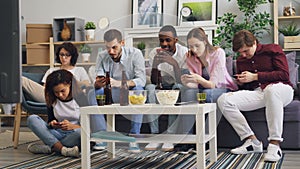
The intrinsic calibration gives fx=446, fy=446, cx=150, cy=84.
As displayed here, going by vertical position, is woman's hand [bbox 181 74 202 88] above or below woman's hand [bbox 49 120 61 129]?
above

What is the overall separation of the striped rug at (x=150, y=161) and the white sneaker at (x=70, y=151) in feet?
0.11

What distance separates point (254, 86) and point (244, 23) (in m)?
1.72

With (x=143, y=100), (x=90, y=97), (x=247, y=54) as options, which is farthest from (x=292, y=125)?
(x=90, y=97)

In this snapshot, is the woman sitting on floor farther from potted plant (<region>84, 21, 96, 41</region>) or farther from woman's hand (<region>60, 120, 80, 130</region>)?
potted plant (<region>84, 21, 96, 41</region>)

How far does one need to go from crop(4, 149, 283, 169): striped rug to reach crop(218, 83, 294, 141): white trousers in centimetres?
21

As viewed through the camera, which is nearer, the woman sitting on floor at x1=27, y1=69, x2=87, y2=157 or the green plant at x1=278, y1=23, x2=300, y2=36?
the woman sitting on floor at x1=27, y1=69, x2=87, y2=157

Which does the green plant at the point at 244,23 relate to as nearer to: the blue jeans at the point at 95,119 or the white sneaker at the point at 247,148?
the white sneaker at the point at 247,148

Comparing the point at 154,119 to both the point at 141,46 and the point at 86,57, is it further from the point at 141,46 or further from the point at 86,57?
the point at 86,57

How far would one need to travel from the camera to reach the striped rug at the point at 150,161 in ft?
8.31

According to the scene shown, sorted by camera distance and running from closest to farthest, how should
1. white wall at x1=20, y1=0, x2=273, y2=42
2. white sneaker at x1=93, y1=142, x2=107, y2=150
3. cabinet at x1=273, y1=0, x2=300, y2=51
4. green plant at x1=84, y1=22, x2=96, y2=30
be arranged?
white sneaker at x1=93, y1=142, x2=107, y2=150 < cabinet at x1=273, y1=0, x2=300, y2=51 < green plant at x1=84, y1=22, x2=96, y2=30 < white wall at x1=20, y1=0, x2=273, y2=42

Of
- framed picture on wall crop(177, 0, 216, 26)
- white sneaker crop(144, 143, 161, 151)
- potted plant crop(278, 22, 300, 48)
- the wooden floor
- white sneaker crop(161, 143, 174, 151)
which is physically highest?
framed picture on wall crop(177, 0, 216, 26)

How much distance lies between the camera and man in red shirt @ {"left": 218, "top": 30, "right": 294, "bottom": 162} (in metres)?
2.89

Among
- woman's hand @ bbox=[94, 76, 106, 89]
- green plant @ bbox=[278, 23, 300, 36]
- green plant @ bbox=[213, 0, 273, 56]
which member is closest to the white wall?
green plant @ bbox=[213, 0, 273, 56]

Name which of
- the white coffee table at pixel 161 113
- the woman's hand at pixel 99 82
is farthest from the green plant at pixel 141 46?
the white coffee table at pixel 161 113
